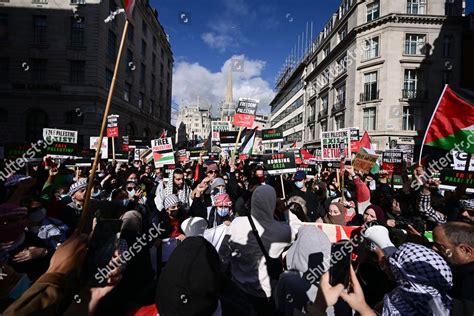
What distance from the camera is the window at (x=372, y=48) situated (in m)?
26.3

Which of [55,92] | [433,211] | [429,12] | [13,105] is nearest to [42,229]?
[433,211]

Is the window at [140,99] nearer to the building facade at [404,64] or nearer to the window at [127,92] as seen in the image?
the window at [127,92]

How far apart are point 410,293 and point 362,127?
2798cm

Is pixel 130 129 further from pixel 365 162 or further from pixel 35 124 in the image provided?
pixel 365 162

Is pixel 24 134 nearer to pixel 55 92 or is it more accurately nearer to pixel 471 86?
pixel 55 92

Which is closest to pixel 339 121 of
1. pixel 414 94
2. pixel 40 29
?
pixel 414 94

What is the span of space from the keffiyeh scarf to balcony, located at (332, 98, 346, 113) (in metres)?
30.2

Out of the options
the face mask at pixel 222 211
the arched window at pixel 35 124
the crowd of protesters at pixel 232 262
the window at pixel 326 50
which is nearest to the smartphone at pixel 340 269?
the crowd of protesters at pixel 232 262

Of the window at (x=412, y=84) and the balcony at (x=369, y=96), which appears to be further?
the balcony at (x=369, y=96)

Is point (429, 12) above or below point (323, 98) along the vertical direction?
above

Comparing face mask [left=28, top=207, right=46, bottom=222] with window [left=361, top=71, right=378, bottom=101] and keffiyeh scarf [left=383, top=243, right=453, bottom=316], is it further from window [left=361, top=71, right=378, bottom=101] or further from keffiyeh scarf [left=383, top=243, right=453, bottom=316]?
window [left=361, top=71, right=378, bottom=101]

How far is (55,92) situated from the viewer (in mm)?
23594

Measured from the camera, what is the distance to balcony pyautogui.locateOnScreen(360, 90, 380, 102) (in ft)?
84.5

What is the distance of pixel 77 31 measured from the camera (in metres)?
24.1
